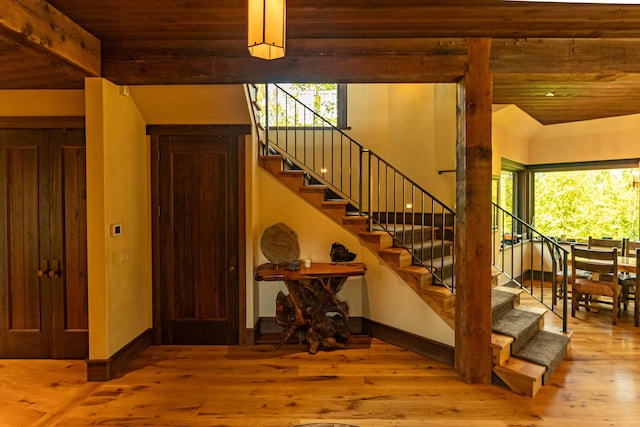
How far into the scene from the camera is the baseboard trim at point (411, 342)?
3332 mm

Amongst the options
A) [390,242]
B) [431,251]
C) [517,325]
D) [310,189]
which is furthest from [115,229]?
[517,325]

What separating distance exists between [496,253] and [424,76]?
3.87 meters

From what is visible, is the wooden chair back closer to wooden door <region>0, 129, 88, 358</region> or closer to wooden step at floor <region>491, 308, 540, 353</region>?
wooden step at floor <region>491, 308, 540, 353</region>

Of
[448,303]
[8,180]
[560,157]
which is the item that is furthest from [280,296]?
[560,157]

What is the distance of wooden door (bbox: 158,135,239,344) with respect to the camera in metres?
3.80

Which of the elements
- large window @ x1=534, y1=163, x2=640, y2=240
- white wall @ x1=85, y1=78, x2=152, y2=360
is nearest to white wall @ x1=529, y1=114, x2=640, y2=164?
large window @ x1=534, y1=163, x2=640, y2=240

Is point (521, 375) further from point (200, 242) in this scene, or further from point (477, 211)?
point (200, 242)

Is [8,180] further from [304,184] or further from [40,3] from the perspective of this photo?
[304,184]

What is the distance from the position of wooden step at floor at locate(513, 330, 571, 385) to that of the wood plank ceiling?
2.49 m

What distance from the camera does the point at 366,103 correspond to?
17.7ft

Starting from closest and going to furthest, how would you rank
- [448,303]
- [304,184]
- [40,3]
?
[40,3], [448,303], [304,184]

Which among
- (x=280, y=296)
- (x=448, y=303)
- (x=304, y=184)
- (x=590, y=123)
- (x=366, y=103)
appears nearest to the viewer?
(x=448, y=303)

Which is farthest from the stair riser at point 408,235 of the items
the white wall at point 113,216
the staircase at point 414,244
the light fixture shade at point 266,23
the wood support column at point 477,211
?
the white wall at point 113,216

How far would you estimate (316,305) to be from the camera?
3.74m
